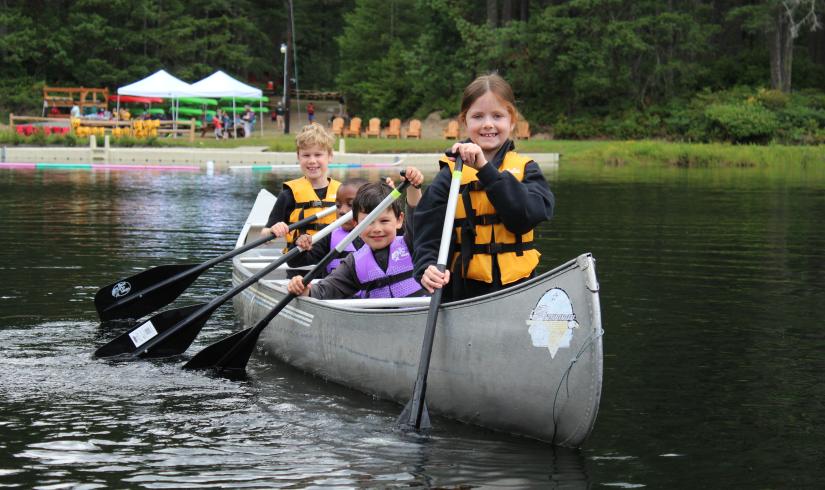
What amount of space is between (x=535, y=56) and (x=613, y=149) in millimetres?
8319

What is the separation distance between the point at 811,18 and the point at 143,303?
101 ft

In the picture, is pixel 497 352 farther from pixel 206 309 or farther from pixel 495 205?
pixel 206 309

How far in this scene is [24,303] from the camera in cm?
900

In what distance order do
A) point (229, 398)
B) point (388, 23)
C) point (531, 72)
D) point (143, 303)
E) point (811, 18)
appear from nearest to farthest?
point (229, 398)
point (143, 303)
point (811, 18)
point (531, 72)
point (388, 23)

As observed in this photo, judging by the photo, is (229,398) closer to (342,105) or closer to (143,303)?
(143,303)

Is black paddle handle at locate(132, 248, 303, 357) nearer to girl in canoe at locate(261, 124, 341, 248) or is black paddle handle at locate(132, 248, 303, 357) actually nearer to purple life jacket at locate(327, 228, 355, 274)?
purple life jacket at locate(327, 228, 355, 274)

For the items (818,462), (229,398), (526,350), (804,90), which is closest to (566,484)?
(526,350)

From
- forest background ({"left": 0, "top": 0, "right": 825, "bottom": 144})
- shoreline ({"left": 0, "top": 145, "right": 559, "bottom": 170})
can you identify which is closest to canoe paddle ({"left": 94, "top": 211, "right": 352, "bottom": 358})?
shoreline ({"left": 0, "top": 145, "right": 559, "bottom": 170})

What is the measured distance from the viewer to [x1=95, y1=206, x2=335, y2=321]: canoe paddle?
848 cm

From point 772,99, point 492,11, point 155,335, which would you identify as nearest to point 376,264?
point 155,335

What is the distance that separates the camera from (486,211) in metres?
5.50

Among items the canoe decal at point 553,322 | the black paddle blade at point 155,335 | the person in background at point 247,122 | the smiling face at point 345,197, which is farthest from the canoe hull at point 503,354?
the person in background at point 247,122

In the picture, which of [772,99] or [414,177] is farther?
[772,99]

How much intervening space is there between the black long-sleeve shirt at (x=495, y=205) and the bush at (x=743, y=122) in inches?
1068
